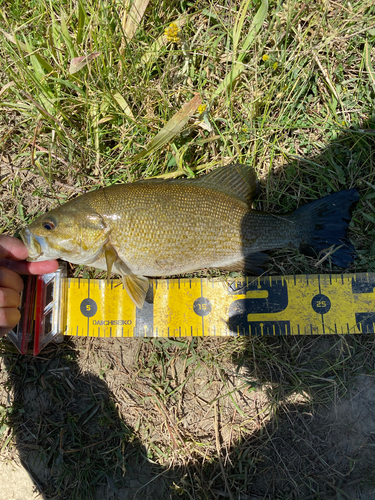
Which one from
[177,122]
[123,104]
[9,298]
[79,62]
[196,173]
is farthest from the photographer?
[196,173]

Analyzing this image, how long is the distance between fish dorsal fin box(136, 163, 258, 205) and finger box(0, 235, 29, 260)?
1726 mm

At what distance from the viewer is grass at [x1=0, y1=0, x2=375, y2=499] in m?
2.80

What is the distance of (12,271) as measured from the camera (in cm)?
283

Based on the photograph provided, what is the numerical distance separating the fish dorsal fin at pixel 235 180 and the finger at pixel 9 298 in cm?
195

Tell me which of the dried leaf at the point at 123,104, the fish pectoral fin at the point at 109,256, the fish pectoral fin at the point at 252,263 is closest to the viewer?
the fish pectoral fin at the point at 109,256

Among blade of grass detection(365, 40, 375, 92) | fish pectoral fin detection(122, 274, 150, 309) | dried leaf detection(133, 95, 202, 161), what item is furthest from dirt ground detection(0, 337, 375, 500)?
blade of grass detection(365, 40, 375, 92)

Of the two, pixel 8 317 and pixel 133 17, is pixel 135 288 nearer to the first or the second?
pixel 8 317

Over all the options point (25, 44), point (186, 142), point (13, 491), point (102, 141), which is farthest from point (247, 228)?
point (13, 491)

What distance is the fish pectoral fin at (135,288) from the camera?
8.96 ft

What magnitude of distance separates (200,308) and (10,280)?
1750mm

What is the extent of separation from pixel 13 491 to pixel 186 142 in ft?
12.6

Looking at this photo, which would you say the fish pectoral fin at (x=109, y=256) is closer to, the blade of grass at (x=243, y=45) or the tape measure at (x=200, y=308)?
the tape measure at (x=200, y=308)

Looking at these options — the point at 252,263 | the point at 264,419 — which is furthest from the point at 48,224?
the point at 264,419

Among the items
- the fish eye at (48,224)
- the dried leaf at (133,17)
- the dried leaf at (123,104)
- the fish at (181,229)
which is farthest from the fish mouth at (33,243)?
the dried leaf at (133,17)
